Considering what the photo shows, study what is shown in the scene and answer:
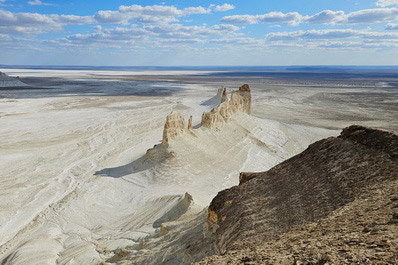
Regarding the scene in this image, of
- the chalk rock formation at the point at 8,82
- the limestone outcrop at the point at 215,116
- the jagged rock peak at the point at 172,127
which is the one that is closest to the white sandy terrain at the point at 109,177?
the jagged rock peak at the point at 172,127

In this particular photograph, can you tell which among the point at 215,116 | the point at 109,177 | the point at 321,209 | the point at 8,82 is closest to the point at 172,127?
the point at 109,177

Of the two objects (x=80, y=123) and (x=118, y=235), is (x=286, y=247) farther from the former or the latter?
(x=80, y=123)

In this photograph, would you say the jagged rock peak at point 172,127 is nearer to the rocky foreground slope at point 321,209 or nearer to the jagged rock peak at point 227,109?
the jagged rock peak at point 227,109

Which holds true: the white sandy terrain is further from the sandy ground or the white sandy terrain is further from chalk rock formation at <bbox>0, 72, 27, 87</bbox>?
chalk rock formation at <bbox>0, 72, 27, 87</bbox>

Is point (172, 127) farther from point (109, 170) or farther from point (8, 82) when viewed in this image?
point (8, 82)

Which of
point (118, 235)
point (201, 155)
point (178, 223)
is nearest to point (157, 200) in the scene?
point (118, 235)
